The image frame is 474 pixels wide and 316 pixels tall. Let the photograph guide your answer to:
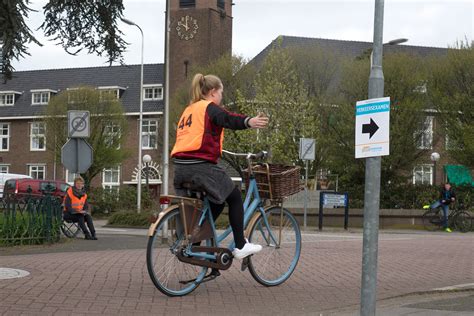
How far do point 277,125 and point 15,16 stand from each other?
33016 mm

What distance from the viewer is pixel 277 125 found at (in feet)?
133

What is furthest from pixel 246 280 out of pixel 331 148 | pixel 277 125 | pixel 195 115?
pixel 277 125

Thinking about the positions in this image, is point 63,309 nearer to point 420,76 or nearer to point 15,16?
point 15,16

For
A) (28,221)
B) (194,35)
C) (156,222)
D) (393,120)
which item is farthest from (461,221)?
(194,35)

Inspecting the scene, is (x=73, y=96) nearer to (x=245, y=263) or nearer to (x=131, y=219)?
(x=131, y=219)

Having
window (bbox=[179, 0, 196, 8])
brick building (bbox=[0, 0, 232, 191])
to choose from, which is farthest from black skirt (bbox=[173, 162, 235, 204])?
window (bbox=[179, 0, 196, 8])

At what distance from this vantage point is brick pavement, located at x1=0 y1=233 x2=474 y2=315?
630cm

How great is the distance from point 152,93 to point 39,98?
10.6 metres

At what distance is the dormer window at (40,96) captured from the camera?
2537 inches

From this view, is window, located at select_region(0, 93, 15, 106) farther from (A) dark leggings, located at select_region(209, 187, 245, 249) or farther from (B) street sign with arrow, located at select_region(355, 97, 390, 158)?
(B) street sign with arrow, located at select_region(355, 97, 390, 158)

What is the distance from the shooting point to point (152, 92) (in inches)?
2454

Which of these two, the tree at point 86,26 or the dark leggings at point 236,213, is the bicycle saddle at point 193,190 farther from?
the tree at point 86,26

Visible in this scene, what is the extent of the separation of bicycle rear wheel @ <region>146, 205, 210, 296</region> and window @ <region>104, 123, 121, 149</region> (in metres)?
42.4

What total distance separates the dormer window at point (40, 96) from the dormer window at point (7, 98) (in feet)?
5.47
